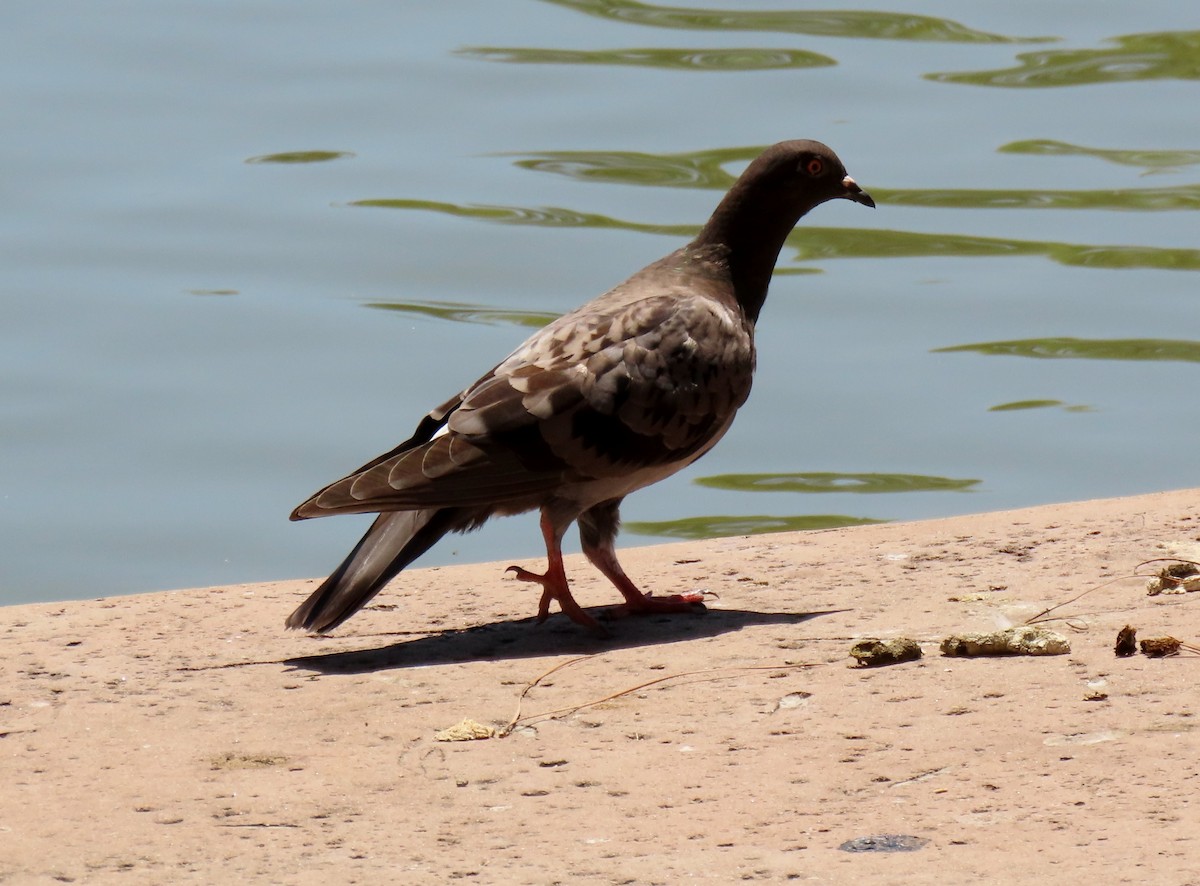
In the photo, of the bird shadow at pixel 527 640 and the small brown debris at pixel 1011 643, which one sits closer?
the small brown debris at pixel 1011 643

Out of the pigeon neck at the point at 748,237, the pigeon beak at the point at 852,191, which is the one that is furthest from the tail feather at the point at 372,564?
the pigeon beak at the point at 852,191

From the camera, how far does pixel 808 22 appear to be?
67.1ft

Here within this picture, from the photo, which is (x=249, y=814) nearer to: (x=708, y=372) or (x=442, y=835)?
(x=442, y=835)

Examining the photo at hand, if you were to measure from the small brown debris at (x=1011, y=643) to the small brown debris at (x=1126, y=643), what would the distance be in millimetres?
161

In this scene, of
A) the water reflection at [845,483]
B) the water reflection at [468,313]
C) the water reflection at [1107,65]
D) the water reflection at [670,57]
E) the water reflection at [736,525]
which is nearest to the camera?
the water reflection at [736,525]

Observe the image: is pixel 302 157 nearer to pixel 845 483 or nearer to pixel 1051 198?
pixel 1051 198

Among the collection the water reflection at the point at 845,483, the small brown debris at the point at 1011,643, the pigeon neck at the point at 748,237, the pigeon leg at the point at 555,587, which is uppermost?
the pigeon neck at the point at 748,237

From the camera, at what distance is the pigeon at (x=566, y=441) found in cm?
648

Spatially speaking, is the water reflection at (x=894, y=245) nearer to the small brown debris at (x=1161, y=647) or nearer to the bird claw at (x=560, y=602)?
the bird claw at (x=560, y=602)

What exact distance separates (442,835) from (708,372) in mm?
2635

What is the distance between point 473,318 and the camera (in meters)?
13.0

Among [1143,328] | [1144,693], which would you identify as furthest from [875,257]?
[1144,693]

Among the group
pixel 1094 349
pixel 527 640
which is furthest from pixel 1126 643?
pixel 1094 349

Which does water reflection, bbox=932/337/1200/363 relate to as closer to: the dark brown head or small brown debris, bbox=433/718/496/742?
the dark brown head
